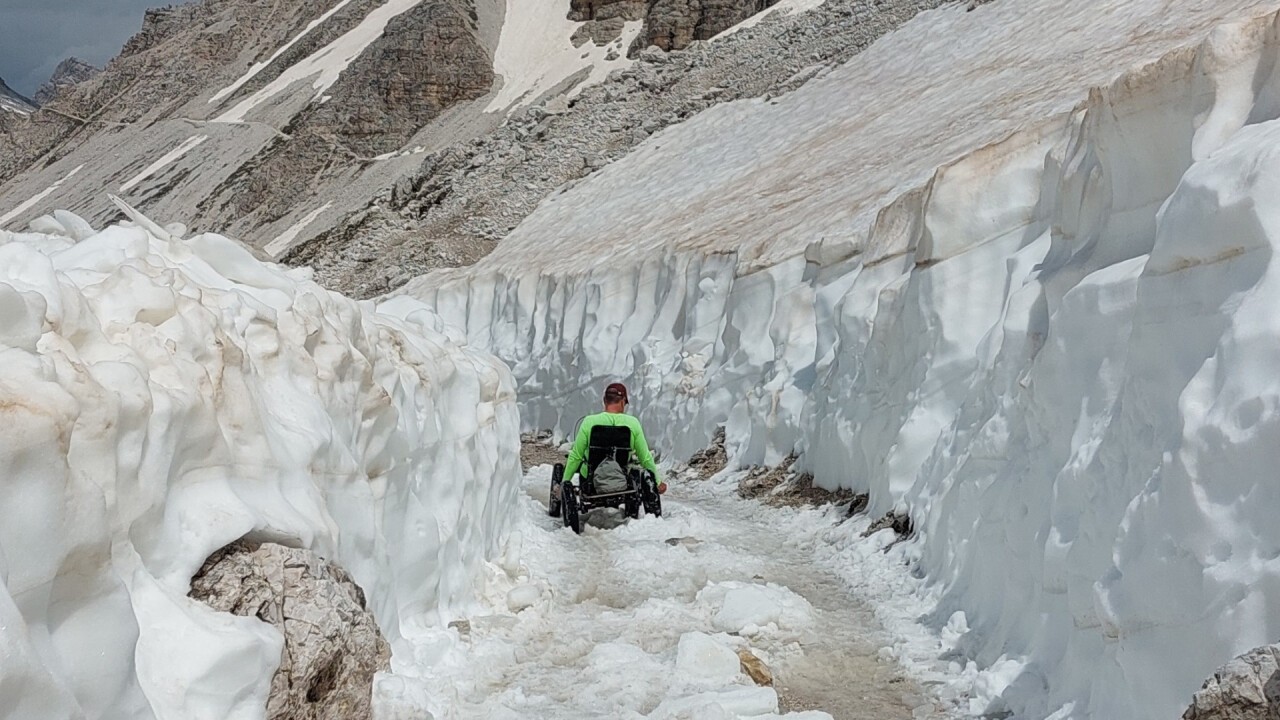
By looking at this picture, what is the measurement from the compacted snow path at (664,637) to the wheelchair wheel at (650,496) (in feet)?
1.27

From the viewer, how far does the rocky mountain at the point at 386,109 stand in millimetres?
31266

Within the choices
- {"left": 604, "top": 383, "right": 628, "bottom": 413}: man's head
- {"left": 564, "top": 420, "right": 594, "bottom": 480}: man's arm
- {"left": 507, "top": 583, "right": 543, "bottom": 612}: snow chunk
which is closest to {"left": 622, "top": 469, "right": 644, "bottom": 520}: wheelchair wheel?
{"left": 564, "top": 420, "right": 594, "bottom": 480}: man's arm

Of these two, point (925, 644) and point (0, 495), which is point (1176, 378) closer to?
point (925, 644)

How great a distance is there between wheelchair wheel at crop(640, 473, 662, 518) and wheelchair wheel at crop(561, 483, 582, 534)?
0.55 metres

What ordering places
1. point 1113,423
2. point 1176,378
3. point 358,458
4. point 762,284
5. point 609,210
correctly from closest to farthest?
point 1176,378 < point 1113,423 < point 358,458 < point 762,284 < point 609,210

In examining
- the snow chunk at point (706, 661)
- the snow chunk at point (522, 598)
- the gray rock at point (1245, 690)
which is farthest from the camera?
the snow chunk at point (522, 598)

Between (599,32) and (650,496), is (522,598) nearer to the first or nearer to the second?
(650,496)

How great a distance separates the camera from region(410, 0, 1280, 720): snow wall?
319 centimetres

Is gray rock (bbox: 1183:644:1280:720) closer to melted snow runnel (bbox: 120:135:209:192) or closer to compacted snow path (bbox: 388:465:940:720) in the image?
compacted snow path (bbox: 388:465:940:720)

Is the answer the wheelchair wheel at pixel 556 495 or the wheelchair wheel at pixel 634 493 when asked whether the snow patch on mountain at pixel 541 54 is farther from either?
the wheelchair wheel at pixel 634 493

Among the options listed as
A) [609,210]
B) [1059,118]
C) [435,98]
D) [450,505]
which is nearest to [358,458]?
[450,505]

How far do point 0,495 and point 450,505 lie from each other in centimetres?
363

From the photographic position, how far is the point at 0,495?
245 cm

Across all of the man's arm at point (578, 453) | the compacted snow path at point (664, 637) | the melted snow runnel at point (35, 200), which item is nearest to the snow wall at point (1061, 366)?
the compacted snow path at point (664, 637)
